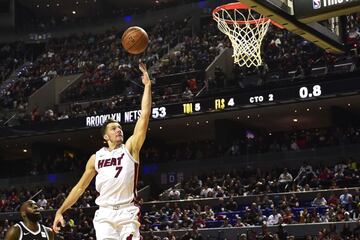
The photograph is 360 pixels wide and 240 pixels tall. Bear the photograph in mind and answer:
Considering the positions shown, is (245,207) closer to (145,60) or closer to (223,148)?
(223,148)

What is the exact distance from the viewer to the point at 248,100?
24.5m

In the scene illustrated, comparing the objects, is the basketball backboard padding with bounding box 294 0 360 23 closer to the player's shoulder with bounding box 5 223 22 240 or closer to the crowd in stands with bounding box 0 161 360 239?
the player's shoulder with bounding box 5 223 22 240

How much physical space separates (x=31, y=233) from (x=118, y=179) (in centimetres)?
237

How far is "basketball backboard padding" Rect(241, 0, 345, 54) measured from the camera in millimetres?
7996

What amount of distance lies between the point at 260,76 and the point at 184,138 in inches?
284

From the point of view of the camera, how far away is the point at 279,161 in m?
24.8

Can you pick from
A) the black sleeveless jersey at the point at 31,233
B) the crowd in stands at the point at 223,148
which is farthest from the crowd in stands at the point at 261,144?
the black sleeveless jersey at the point at 31,233

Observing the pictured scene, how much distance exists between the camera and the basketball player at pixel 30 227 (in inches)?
308

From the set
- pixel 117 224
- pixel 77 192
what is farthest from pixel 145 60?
pixel 117 224

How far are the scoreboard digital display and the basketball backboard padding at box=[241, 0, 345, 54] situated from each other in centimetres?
1433

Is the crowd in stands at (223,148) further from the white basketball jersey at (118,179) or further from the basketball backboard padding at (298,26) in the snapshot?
the white basketball jersey at (118,179)

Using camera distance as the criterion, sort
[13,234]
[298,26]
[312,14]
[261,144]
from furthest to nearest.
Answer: [261,144] < [298,26] < [312,14] < [13,234]

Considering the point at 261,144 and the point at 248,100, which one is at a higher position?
the point at 248,100

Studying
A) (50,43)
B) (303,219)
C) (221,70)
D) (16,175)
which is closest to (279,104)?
(221,70)
